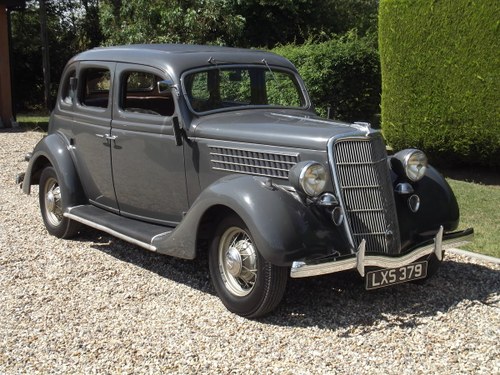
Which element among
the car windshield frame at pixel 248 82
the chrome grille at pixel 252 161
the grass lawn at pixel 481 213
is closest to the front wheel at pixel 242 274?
the chrome grille at pixel 252 161

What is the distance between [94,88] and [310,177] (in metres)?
3.07

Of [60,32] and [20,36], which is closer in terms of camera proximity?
[20,36]

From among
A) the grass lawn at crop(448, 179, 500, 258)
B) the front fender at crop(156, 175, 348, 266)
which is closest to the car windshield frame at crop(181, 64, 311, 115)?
the front fender at crop(156, 175, 348, 266)

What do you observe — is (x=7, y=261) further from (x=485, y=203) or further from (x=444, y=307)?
(x=485, y=203)

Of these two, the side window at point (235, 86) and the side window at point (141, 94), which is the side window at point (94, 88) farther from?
the side window at point (235, 86)

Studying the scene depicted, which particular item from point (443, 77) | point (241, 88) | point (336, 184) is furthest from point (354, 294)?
point (443, 77)

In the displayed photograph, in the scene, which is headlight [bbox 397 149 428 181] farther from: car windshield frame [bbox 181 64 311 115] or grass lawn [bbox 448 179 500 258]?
grass lawn [bbox 448 179 500 258]

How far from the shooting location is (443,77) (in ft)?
30.4

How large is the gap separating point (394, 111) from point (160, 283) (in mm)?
5895

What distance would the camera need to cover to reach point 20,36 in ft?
70.1

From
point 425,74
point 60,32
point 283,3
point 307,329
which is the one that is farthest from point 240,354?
point 60,32

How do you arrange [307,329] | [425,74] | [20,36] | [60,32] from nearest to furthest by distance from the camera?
[307,329]
[425,74]
[20,36]
[60,32]

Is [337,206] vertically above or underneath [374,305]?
above

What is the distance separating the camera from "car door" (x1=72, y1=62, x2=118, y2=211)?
5.90m
